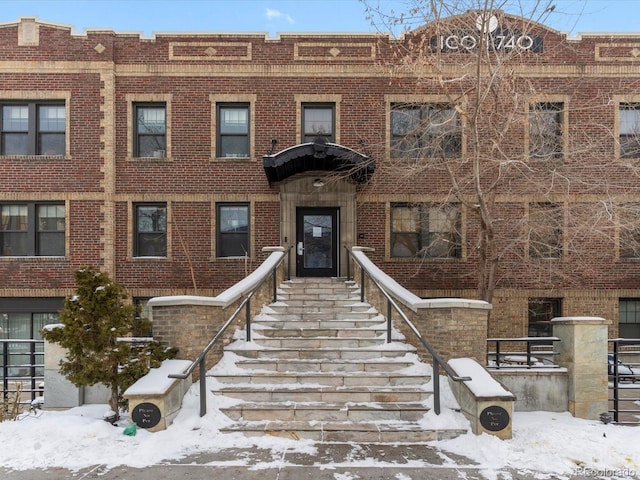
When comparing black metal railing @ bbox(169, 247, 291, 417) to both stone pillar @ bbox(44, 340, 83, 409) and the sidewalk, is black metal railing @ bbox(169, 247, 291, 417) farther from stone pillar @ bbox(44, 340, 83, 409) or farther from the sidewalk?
stone pillar @ bbox(44, 340, 83, 409)

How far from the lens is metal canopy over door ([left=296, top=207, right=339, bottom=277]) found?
1276 centimetres

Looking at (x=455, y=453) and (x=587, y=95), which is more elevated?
(x=587, y=95)

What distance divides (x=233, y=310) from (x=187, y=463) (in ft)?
10.3

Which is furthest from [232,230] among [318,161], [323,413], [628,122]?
[628,122]

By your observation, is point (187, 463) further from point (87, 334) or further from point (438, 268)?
point (438, 268)

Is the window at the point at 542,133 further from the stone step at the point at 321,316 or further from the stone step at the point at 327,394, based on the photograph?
the stone step at the point at 327,394

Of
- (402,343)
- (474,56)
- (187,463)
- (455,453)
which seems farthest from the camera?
(474,56)

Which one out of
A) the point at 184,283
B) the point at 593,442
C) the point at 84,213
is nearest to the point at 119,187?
the point at 84,213

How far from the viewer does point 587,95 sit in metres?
12.5

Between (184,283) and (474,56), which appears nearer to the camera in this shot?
(474,56)

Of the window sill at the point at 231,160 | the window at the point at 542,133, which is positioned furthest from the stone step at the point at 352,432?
the window sill at the point at 231,160

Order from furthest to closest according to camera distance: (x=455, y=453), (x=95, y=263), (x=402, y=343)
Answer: (x=95, y=263) → (x=402, y=343) → (x=455, y=453)

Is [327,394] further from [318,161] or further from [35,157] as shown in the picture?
[35,157]

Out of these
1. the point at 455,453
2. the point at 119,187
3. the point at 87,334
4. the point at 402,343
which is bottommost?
the point at 455,453
